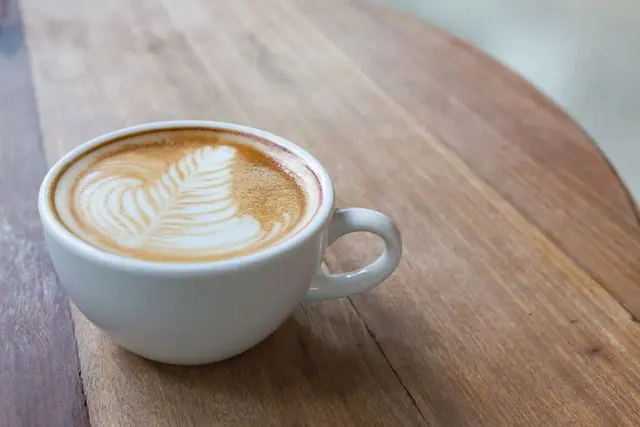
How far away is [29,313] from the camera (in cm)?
50

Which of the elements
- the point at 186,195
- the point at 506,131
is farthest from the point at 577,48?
the point at 186,195

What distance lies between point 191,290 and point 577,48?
5.50ft

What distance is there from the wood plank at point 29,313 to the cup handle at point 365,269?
0.54 feet

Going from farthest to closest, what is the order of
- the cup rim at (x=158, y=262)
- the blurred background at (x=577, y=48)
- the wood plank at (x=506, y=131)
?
the blurred background at (x=577, y=48), the wood plank at (x=506, y=131), the cup rim at (x=158, y=262)

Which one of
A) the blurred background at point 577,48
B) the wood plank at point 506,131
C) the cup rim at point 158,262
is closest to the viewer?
the cup rim at point 158,262

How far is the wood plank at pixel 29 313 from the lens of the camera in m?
0.44

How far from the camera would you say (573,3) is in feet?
6.08

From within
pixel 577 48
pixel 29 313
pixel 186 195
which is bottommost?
pixel 577 48

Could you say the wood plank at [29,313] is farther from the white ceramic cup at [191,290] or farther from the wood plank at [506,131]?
the wood plank at [506,131]

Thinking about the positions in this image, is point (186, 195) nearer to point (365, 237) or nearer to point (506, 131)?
point (365, 237)

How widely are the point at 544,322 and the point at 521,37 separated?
1503mm

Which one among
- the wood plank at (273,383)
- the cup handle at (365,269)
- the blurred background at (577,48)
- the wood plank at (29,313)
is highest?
the cup handle at (365,269)

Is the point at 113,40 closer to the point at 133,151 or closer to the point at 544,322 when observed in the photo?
the point at 133,151

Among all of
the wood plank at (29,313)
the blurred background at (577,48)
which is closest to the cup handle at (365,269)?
the wood plank at (29,313)
